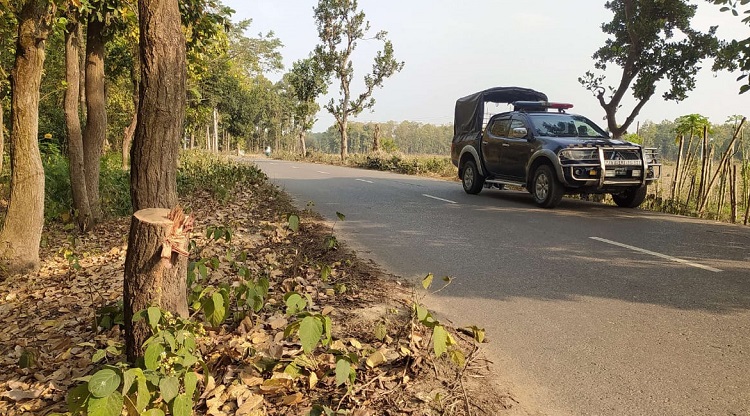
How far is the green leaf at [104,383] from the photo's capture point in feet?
7.03

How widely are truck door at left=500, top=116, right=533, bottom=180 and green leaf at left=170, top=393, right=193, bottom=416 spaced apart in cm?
886

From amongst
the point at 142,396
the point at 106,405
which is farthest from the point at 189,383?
the point at 106,405

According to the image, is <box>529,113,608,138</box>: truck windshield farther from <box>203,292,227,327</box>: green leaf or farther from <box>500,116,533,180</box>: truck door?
<box>203,292,227,327</box>: green leaf

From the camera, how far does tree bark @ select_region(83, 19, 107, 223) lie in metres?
8.73

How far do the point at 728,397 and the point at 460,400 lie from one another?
150cm

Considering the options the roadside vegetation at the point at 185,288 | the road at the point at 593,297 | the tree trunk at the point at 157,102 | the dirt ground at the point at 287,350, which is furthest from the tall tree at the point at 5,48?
the tree trunk at the point at 157,102

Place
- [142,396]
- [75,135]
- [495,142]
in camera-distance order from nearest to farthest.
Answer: [142,396] → [75,135] → [495,142]

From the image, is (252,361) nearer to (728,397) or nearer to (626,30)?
(728,397)

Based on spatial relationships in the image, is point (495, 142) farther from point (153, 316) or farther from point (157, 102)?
point (153, 316)

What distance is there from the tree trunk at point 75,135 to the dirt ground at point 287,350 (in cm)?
325

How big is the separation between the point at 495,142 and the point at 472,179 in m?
1.26

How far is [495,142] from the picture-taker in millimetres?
11180

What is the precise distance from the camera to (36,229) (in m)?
6.73

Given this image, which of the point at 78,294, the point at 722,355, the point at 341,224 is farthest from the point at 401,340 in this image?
the point at 341,224
